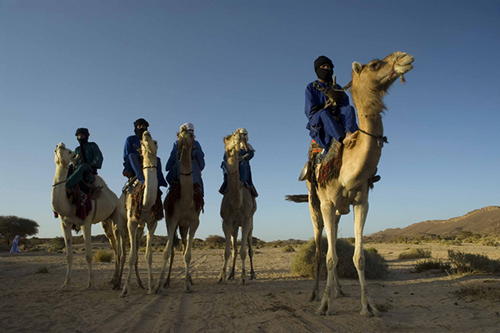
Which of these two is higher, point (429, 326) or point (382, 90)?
A: point (382, 90)

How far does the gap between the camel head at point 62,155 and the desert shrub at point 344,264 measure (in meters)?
7.20

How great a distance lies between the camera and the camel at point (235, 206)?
930cm

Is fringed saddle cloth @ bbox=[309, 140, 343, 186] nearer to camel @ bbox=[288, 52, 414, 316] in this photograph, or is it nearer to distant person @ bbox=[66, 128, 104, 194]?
camel @ bbox=[288, 52, 414, 316]

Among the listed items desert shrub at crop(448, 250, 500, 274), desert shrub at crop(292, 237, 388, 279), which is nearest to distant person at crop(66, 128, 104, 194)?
desert shrub at crop(292, 237, 388, 279)

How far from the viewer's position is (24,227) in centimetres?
4588

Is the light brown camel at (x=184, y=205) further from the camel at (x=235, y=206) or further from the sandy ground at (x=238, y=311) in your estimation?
the camel at (x=235, y=206)

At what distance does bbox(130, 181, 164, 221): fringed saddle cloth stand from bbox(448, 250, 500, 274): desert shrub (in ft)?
26.8

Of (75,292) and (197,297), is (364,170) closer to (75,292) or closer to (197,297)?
(197,297)

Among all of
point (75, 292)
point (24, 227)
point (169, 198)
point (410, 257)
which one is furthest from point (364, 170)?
point (24, 227)

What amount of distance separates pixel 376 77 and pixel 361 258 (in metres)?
2.79

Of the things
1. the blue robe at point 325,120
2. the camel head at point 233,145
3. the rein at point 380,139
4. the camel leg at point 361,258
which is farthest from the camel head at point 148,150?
the rein at point 380,139

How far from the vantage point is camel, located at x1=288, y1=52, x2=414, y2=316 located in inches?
193

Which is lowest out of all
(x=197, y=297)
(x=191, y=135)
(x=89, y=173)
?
(x=197, y=297)

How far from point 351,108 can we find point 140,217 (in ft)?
16.6
